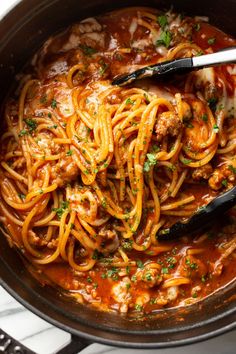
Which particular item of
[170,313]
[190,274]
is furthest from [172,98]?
[170,313]

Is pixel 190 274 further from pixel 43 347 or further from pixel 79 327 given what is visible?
pixel 43 347

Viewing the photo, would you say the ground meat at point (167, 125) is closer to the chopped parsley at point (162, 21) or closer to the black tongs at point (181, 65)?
the black tongs at point (181, 65)

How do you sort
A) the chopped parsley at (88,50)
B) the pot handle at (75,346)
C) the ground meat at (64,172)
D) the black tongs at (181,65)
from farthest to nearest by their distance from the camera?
the chopped parsley at (88,50), the ground meat at (64,172), the black tongs at (181,65), the pot handle at (75,346)

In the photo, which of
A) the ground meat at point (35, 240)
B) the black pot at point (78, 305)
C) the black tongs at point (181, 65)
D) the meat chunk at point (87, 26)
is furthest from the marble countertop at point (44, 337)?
the meat chunk at point (87, 26)

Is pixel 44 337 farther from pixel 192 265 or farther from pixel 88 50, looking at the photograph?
pixel 88 50

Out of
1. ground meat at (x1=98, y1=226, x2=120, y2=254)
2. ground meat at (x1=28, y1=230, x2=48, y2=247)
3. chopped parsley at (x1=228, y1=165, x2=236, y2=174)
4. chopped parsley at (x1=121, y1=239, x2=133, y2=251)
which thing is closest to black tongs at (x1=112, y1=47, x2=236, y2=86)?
chopped parsley at (x1=228, y1=165, x2=236, y2=174)

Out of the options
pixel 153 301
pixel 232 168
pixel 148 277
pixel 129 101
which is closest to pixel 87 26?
pixel 129 101
